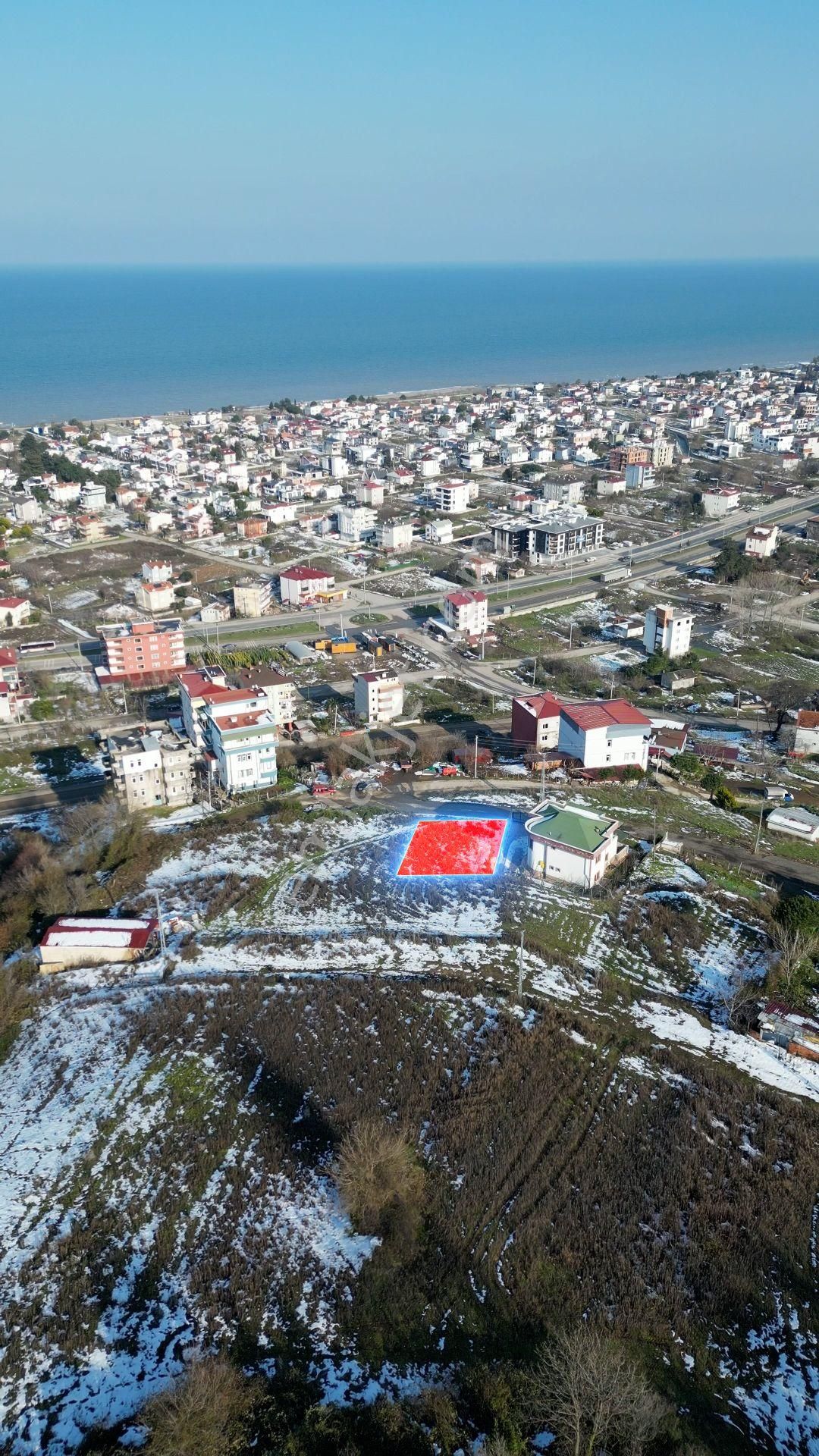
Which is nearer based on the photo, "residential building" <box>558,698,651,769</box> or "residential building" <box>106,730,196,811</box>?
"residential building" <box>106,730,196,811</box>

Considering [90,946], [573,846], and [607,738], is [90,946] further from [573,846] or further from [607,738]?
[607,738]

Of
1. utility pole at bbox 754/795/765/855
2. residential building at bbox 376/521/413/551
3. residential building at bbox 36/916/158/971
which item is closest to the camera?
residential building at bbox 36/916/158/971

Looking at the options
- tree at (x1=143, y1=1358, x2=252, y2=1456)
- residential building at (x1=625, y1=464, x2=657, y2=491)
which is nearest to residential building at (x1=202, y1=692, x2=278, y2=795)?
tree at (x1=143, y1=1358, x2=252, y2=1456)

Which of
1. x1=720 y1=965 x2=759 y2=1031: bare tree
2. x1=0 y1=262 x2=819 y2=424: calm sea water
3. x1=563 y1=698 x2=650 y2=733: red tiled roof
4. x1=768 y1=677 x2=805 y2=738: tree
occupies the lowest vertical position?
Result: x1=720 y1=965 x2=759 y2=1031: bare tree

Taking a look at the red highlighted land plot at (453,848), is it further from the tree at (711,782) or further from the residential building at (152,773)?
the residential building at (152,773)

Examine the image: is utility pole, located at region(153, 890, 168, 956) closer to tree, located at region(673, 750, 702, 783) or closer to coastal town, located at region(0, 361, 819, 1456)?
coastal town, located at region(0, 361, 819, 1456)

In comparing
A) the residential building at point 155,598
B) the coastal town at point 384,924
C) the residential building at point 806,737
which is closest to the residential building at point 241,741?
the coastal town at point 384,924

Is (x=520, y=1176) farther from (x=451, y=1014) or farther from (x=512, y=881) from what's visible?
(x=512, y=881)
